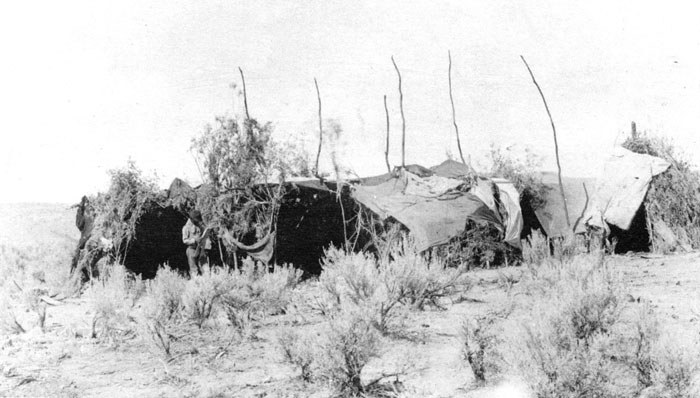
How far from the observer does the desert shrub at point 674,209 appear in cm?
1470

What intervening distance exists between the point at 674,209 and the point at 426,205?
249 inches

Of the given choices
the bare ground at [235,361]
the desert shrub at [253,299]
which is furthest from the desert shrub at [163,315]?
the desert shrub at [253,299]

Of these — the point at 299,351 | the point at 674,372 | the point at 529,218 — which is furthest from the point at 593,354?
the point at 529,218

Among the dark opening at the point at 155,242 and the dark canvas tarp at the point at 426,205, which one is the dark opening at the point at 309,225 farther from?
the dark opening at the point at 155,242

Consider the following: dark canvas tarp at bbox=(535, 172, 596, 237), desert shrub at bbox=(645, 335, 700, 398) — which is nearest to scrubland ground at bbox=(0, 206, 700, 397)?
desert shrub at bbox=(645, 335, 700, 398)

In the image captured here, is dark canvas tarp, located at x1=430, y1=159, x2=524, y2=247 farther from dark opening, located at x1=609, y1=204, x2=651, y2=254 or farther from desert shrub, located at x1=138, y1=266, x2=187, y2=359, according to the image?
desert shrub, located at x1=138, y1=266, x2=187, y2=359

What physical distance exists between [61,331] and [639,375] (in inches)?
295

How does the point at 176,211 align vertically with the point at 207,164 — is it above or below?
below

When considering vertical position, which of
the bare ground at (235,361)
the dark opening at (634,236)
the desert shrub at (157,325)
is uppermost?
the desert shrub at (157,325)

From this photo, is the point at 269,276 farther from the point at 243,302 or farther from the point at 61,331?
the point at 61,331

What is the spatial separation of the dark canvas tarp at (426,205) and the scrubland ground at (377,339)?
119 inches

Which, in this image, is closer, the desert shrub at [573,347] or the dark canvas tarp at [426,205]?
the desert shrub at [573,347]

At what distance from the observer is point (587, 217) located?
16.7 meters

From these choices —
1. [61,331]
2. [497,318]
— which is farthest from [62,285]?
[497,318]
